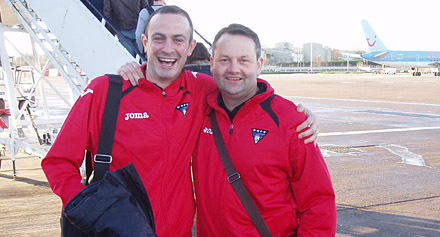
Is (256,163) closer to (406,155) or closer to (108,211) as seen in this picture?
(108,211)

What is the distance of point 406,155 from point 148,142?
27.8 feet

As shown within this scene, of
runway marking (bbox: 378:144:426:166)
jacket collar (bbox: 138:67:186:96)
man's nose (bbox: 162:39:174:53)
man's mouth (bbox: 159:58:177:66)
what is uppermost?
man's nose (bbox: 162:39:174:53)

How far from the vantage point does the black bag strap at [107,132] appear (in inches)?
97.3

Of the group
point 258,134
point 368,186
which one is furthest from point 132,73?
point 368,186

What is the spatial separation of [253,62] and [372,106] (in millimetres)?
18713

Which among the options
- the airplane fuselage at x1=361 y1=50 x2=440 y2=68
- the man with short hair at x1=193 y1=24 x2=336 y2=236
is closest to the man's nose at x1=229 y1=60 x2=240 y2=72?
the man with short hair at x1=193 y1=24 x2=336 y2=236

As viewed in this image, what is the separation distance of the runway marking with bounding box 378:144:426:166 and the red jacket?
7092 millimetres

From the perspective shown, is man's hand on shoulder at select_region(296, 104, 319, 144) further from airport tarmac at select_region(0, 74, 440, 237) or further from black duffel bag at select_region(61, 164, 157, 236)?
airport tarmac at select_region(0, 74, 440, 237)

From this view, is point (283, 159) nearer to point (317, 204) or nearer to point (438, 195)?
point (317, 204)

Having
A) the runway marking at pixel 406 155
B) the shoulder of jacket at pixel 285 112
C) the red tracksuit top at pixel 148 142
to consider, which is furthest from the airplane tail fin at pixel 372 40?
the red tracksuit top at pixel 148 142

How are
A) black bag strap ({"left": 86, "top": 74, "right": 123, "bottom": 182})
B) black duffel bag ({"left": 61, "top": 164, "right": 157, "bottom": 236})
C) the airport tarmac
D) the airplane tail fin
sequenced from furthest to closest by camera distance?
the airplane tail fin → the airport tarmac → black bag strap ({"left": 86, "top": 74, "right": 123, "bottom": 182}) → black duffel bag ({"left": 61, "top": 164, "right": 157, "bottom": 236})

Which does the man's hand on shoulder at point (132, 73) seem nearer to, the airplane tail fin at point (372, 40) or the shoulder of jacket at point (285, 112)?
the shoulder of jacket at point (285, 112)

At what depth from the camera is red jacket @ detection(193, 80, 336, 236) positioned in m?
2.54

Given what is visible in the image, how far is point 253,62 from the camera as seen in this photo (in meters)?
2.70
